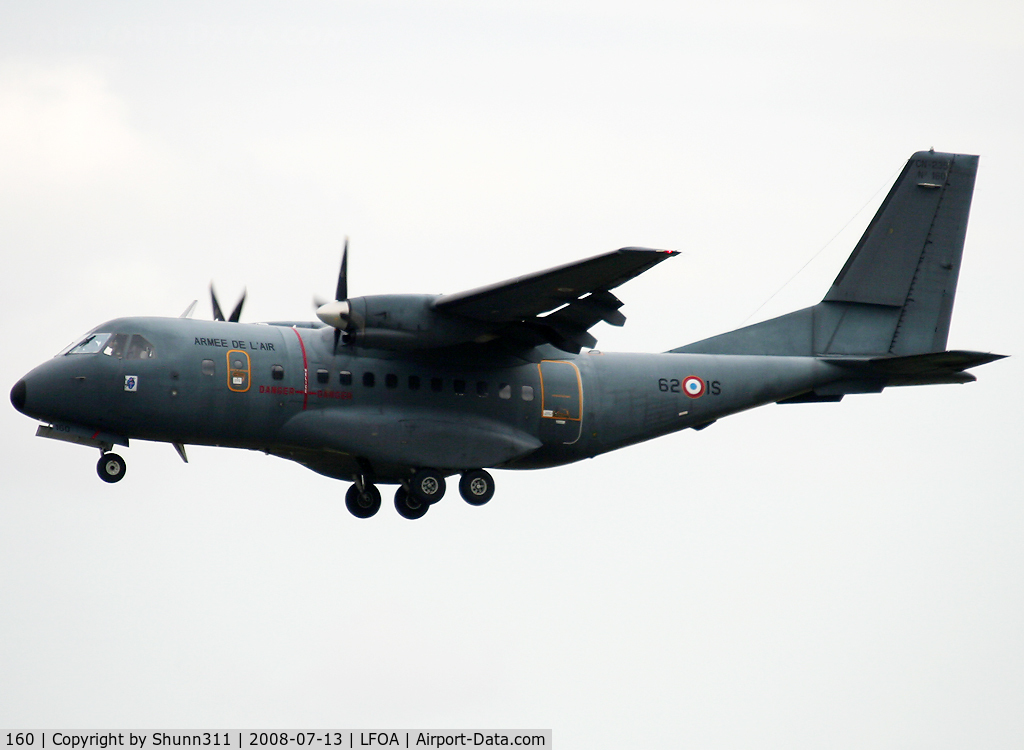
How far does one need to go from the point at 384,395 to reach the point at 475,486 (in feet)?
7.59

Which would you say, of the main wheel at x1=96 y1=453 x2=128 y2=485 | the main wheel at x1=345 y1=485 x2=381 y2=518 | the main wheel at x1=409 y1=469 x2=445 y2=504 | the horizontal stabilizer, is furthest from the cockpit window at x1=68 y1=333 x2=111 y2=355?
the horizontal stabilizer

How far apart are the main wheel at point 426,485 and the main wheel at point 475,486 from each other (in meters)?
0.46

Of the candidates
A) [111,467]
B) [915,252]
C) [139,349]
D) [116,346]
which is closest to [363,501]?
[111,467]

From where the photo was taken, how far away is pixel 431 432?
2322 cm

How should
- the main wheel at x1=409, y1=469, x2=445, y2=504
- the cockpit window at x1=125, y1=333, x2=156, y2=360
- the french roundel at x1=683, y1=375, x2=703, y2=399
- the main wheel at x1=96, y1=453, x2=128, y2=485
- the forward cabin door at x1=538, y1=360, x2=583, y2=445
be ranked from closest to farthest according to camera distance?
the cockpit window at x1=125, y1=333, x2=156, y2=360, the main wheel at x1=96, y1=453, x2=128, y2=485, the main wheel at x1=409, y1=469, x2=445, y2=504, the forward cabin door at x1=538, y1=360, x2=583, y2=445, the french roundel at x1=683, y1=375, x2=703, y2=399

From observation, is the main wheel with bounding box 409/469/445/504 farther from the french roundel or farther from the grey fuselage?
the french roundel

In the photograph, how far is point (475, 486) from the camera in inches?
936

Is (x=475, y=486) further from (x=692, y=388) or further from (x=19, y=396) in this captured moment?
(x=19, y=396)

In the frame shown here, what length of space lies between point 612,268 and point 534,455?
4710 millimetres

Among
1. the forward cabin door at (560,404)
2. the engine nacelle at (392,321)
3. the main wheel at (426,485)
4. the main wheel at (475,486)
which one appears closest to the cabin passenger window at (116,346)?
the engine nacelle at (392,321)

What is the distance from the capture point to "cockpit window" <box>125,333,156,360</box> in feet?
71.3

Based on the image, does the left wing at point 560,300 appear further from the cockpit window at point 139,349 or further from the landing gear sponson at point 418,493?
the cockpit window at point 139,349

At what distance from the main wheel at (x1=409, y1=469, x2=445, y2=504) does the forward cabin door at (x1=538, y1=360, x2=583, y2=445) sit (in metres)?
2.03

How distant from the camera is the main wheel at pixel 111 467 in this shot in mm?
21844
